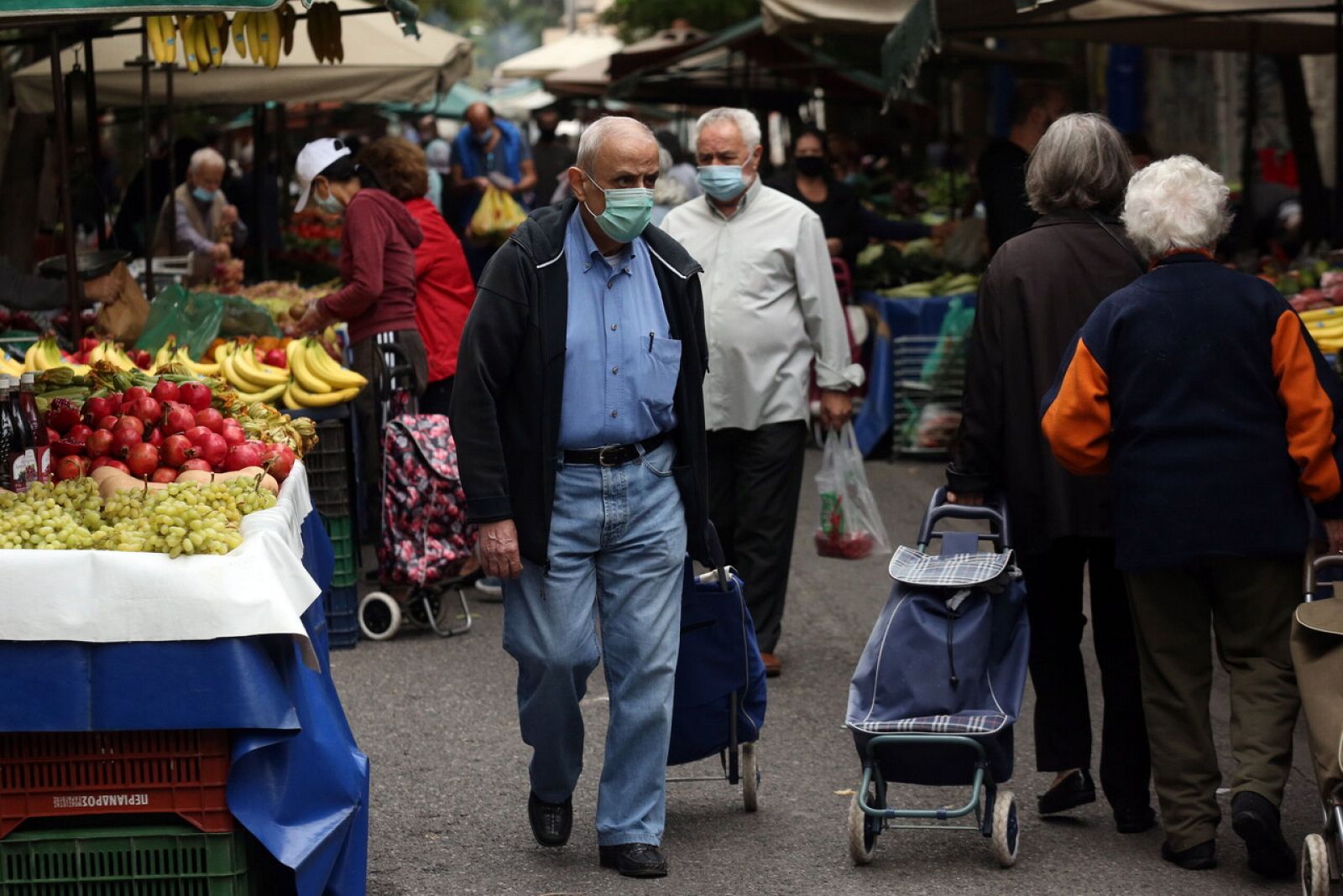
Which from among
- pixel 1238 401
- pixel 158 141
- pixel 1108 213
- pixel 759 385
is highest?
pixel 1108 213

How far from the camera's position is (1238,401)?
4.75 meters

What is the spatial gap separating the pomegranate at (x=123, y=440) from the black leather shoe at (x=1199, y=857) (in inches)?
123

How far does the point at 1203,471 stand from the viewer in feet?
15.7

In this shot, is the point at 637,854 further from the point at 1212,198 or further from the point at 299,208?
the point at 299,208

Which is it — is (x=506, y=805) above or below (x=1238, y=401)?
below

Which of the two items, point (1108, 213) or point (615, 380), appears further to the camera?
point (1108, 213)

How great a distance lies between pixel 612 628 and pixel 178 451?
1352 mm

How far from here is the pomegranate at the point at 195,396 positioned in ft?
18.8

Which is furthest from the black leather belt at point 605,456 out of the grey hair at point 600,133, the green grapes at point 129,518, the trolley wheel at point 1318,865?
the trolley wheel at point 1318,865

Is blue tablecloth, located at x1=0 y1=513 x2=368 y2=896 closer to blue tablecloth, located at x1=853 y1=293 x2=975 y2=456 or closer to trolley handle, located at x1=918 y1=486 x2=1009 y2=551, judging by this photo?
trolley handle, located at x1=918 y1=486 x2=1009 y2=551

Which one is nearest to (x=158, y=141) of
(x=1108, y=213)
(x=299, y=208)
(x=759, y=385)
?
(x=299, y=208)

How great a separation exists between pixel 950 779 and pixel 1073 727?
0.60m

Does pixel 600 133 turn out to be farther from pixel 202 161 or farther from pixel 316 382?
pixel 202 161

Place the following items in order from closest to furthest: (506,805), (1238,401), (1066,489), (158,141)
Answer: (1238,401) → (1066,489) → (506,805) → (158,141)
